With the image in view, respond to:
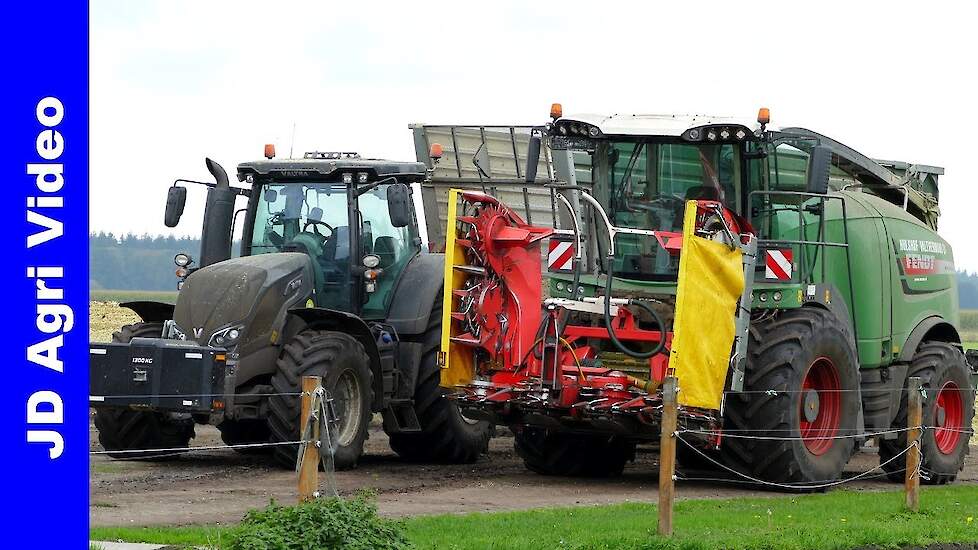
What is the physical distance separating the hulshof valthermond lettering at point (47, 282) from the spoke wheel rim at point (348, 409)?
8.79m

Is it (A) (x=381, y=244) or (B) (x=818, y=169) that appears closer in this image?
(B) (x=818, y=169)

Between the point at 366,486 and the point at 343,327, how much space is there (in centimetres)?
214

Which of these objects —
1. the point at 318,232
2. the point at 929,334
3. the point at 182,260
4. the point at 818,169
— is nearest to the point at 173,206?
the point at 182,260

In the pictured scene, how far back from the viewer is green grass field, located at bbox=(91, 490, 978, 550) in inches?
424

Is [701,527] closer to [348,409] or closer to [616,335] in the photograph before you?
[616,335]

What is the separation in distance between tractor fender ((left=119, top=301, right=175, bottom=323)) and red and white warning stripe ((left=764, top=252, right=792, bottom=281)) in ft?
19.5

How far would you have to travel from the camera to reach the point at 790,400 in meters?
15.2

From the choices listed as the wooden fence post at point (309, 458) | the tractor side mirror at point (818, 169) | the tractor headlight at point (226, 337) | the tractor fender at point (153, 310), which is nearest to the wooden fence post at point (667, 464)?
the wooden fence post at point (309, 458)

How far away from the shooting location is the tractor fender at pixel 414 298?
681 inches

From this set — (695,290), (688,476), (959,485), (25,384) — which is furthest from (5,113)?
(959,485)

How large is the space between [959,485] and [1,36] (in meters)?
13.2

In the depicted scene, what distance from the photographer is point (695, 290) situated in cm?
1422

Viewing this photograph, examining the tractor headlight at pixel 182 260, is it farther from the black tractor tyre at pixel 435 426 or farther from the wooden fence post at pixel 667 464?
the wooden fence post at pixel 667 464

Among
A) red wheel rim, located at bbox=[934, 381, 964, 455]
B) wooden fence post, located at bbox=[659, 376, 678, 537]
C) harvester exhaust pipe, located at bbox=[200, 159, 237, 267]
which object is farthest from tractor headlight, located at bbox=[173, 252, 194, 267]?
red wheel rim, located at bbox=[934, 381, 964, 455]
